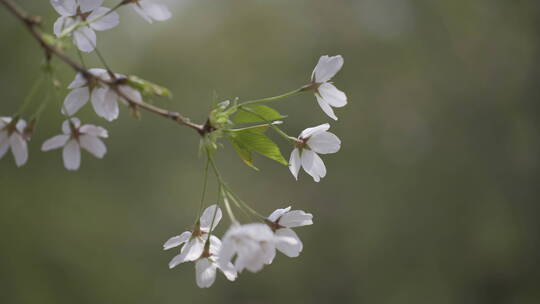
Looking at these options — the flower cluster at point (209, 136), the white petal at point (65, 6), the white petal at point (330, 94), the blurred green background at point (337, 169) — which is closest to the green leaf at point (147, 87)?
the flower cluster at point (209, 136)

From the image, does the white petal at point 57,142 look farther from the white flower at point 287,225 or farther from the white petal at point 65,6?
the white flower at point 287,225

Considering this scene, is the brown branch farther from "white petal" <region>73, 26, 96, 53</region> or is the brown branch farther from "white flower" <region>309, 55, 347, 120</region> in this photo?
"white flower" <region>309, 55, 347, 120</region>

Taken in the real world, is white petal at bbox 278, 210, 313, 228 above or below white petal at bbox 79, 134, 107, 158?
below

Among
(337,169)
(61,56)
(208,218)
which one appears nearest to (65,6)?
(61,56)

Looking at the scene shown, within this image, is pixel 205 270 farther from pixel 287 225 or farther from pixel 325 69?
pixel 325 69

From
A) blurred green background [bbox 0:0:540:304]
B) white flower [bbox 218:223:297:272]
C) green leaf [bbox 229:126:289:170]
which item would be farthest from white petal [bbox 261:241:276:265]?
blurred green background [bbox 0:0:540:304]

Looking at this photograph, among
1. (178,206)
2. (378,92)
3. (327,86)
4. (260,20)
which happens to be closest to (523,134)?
(378,92)
